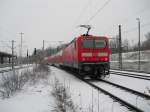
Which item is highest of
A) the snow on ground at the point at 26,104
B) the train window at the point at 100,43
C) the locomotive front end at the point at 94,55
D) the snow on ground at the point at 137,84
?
the train window at the point at 100,43

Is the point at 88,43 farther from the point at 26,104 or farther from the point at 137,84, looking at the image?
the point at 26,104

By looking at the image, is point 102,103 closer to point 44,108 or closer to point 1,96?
point 44,108

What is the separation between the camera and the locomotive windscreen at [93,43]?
588 inches

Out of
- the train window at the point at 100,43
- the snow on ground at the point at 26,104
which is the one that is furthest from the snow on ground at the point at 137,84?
the snow on ground at the point at 26,104

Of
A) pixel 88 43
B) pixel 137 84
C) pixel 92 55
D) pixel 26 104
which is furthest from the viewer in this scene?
pixel 88 43

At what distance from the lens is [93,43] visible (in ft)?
49.4

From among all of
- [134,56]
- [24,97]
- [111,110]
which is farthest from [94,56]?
[134,56]

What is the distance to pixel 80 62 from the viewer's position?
1434cm

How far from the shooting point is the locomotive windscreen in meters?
14.9

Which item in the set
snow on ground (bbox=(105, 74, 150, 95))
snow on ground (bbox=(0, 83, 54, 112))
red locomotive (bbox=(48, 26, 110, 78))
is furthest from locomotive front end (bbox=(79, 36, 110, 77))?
snow on ground (bbox=(0, 83, 54, 112))

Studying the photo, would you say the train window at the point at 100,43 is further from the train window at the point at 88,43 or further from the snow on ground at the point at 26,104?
the snow on ground at the point at 26,104

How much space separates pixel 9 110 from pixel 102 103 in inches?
120

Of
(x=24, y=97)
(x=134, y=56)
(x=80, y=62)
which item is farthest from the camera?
(x=134, y=56)

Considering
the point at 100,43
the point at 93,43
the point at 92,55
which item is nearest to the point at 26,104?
the point at 92,55
